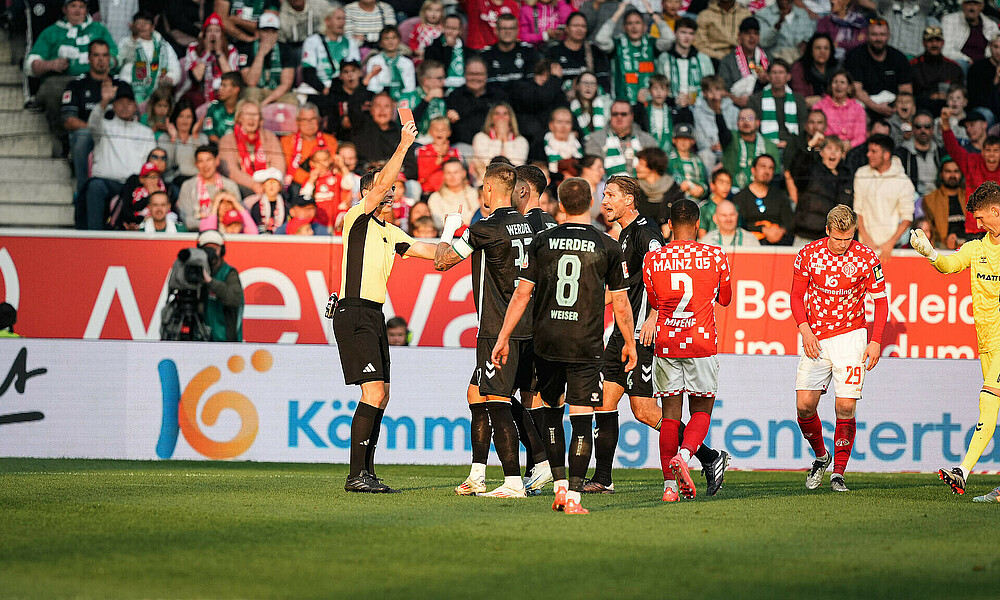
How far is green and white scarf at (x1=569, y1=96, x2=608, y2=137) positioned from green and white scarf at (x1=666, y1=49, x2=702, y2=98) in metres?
1.04

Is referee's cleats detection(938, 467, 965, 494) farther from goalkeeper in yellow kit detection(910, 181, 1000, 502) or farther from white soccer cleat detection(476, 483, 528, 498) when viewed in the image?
white soccer cleat detection(476, 483, 528, 498)

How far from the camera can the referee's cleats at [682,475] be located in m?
7.67

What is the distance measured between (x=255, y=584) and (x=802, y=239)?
11.5m

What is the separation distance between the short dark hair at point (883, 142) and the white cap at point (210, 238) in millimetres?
8276

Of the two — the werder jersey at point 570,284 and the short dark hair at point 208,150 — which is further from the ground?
the short dark hair at point 208,150

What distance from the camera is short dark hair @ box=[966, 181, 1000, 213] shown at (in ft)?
27.6

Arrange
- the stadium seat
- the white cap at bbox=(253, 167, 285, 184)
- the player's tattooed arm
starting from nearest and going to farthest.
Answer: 1. the player's tattooed arm
2. the white cap at bbox=(253, 167, 285, 184)
3. the stadium seat

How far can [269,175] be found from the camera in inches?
579

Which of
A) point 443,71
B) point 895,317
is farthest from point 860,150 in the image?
point 443,71

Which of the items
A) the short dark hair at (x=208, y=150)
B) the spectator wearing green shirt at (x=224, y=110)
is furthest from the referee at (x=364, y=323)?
the spectator wearing green shirt at (x=224, y=110)

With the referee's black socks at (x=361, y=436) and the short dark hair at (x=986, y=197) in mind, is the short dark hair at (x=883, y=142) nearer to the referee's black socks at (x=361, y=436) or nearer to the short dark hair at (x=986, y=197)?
the short dark hair at (x=986, y=197)

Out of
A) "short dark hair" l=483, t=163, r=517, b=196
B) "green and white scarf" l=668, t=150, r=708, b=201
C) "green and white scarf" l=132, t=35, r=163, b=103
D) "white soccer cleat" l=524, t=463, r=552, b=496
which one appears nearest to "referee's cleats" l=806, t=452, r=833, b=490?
"white soccer cleat" l=524, t=463, r=552, b=496

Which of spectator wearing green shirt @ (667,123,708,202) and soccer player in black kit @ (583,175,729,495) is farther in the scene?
spectator wearing green shirt @ (667,123,708,202)

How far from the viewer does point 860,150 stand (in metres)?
15.6
